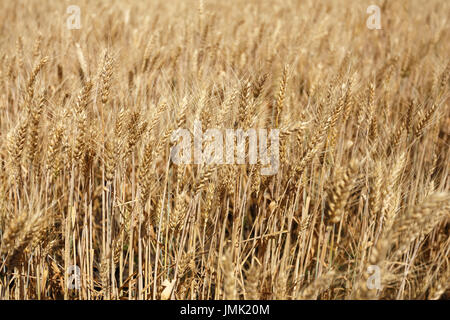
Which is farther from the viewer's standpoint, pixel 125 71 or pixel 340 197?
pixel 125 71

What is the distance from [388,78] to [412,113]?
2.60 feet

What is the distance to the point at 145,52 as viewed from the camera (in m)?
2.47

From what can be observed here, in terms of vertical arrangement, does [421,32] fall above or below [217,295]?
above

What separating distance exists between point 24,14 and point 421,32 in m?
5.08

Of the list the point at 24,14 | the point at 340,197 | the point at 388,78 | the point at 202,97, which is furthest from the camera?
the point at 24,14

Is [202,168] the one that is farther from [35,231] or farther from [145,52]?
[145,52]

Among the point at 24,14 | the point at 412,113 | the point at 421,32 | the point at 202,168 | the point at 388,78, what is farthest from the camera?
the point at 24,14

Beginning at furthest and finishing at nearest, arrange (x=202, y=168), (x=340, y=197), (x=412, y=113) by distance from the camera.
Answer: (x=412, y=113) < (x=202, y=168) < (x=340, y=197)

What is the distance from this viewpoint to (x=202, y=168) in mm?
1384
